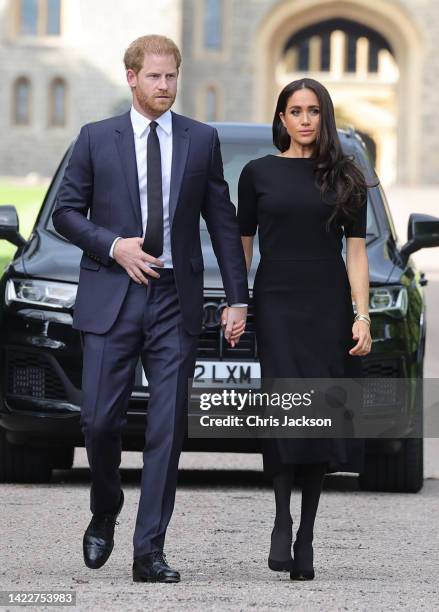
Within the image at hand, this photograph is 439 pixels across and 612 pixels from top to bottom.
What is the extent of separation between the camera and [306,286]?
209 inches

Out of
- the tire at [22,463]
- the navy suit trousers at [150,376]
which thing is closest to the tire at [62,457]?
the tire at [22,463]

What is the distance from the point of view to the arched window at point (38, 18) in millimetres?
58969

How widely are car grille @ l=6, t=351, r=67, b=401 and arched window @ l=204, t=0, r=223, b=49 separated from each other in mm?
52568

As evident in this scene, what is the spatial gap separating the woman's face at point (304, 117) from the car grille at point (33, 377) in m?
2.27

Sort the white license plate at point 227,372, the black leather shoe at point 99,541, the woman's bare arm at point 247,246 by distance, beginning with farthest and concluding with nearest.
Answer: the white license plate at point 227,372
the woman's bare arm at point 247,246
the black leather shoe at point 99,541

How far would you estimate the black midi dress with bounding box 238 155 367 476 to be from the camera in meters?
5.30

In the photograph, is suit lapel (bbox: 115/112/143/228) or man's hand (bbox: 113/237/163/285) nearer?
man's hand (bbox: 113/237/163/285)

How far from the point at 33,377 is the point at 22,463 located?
70 centimetres

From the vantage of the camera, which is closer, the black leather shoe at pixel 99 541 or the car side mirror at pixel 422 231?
the black leather shoe at pixel 99 541

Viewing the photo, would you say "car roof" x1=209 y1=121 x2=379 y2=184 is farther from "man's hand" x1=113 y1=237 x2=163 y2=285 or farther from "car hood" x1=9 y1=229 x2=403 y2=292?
"man's hand" x1=113 y1=237 x2=163 y2=285

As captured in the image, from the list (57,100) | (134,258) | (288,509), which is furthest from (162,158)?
(57,100)

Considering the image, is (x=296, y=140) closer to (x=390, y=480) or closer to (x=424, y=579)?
(x=424, y=579)

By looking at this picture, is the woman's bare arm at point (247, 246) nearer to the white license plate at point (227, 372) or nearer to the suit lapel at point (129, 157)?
the suit lapel at point (129, 157)

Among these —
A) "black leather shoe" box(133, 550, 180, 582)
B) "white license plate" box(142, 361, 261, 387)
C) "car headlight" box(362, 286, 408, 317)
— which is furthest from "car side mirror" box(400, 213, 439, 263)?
"black leather shoe" box(133, 550, 180, 582)
